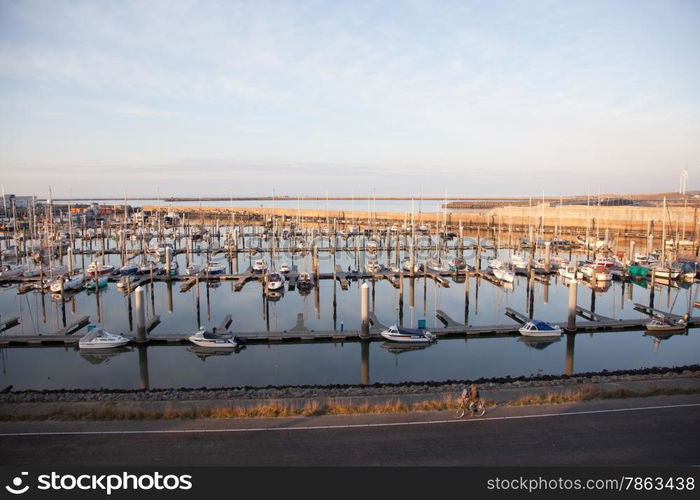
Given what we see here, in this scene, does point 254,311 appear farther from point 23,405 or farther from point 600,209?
point 600,209

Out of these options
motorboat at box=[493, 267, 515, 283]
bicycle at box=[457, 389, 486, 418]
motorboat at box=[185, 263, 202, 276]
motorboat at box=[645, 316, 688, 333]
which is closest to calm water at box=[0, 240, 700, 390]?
motorboat at box=[645, 316, 688, 333]

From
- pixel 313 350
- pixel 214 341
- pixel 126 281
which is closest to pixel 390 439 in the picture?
pixel 313 350

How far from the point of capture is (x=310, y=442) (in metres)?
11.1

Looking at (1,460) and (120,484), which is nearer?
(120,484)

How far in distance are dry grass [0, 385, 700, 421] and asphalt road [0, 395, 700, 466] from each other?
33 centimetres

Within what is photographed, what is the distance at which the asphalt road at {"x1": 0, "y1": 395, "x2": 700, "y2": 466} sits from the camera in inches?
408

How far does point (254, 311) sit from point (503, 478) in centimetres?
2566

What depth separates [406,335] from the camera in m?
24.0

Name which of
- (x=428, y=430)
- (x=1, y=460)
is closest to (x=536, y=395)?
(x=428, y=430)

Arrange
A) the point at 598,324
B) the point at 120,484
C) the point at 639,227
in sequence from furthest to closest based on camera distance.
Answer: the point at 639,227
the point at 598,324
the point at 120,484

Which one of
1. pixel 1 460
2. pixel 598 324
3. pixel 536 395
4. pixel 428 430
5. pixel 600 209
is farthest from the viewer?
pixel 600 209

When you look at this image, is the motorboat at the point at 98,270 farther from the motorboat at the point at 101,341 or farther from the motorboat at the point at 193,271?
the motorboat at the point at 101,341

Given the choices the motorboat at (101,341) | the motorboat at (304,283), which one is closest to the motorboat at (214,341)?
the motorboat at (101,341)

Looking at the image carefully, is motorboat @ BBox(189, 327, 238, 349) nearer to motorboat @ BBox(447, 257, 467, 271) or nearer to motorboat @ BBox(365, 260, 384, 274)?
motorboat @ BBox(365, 260, 384, 274)
